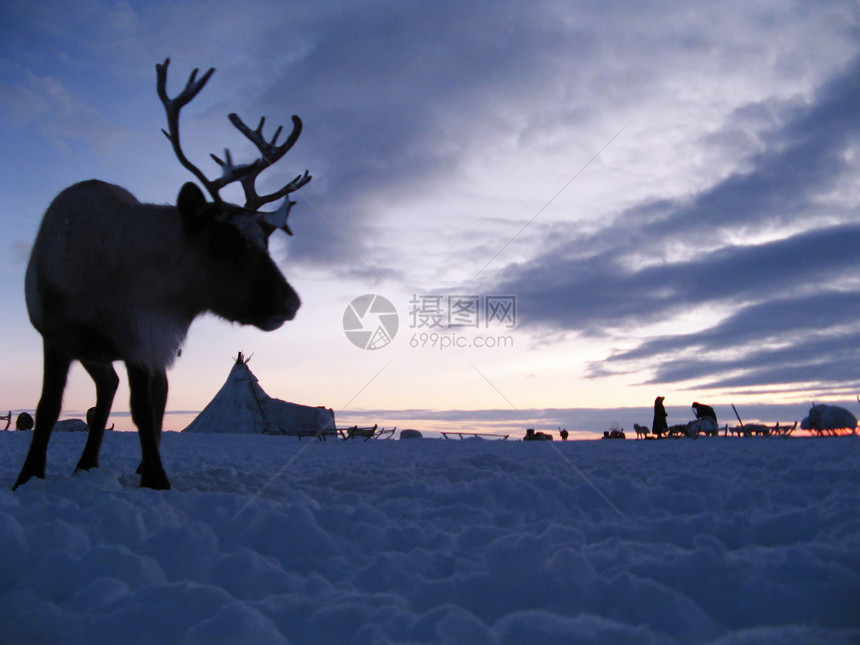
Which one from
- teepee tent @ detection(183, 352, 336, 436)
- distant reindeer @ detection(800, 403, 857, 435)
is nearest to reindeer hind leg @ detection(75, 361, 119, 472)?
teepee tent @ detection(183, 352, 336, 436)

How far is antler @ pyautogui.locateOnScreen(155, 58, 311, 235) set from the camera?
4328mm

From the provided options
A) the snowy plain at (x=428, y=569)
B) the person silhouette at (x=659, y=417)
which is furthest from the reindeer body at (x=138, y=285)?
the person silhouette at (x=659, y=417)

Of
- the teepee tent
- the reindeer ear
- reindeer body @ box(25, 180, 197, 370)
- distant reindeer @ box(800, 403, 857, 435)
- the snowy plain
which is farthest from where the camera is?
distant reindeer @ box(800, 403, 857, 435)

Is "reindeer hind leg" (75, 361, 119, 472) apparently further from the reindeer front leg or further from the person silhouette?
the person silhouette

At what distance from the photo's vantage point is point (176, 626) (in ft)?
4.69

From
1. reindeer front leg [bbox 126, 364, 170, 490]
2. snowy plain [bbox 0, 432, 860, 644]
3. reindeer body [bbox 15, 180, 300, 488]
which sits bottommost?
snowy plain [bbox 0, 432, 860, 644]

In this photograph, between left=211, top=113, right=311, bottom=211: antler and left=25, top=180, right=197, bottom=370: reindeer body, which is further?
left=211, top=113, right=311, bottom=211: antler

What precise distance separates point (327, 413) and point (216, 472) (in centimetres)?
1924

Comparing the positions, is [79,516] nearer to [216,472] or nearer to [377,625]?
[377,625]

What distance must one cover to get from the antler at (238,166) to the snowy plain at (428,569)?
91.0 inches

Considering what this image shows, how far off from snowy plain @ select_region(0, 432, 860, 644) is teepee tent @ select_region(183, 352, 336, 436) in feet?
58.9

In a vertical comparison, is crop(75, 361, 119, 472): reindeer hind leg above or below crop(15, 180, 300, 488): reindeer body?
below

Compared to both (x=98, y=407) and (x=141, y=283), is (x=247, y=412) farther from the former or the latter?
(x=141, y=283)

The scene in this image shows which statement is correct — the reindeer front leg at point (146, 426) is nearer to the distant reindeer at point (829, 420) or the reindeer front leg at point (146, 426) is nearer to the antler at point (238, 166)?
the antler at point (238, 166)
